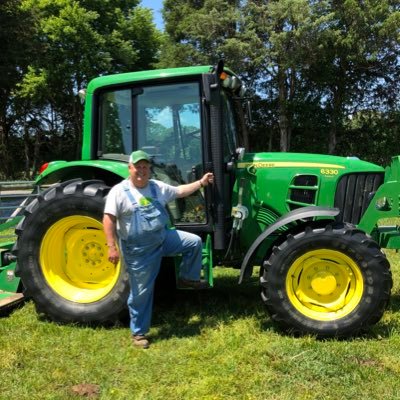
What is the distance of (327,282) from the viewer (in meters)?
4.09

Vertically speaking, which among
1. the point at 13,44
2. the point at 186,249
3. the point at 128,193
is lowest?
the point at 186,249

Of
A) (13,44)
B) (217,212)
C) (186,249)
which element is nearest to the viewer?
(186,249)

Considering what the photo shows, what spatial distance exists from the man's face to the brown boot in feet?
4.00

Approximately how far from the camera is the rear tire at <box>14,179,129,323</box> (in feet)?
14.2

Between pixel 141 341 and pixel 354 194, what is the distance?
2317 mm

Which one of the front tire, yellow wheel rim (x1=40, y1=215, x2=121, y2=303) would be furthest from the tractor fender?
yellow wheel rim (x1=40, y1=215, x2=121, y2=303)

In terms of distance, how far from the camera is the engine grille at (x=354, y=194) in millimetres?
4578

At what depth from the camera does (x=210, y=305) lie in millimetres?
4953

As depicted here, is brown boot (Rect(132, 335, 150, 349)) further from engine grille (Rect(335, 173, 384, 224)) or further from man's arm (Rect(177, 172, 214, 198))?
engine grille (Rect(335, 173, 384, 224))

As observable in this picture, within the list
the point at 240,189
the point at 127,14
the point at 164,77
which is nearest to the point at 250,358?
the point at 240,189

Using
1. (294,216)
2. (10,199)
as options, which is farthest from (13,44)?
(294,216)

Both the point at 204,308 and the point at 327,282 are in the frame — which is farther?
the point at 204,308

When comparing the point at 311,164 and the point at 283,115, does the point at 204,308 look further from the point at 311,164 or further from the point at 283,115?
the point at 283,115

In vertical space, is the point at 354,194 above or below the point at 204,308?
above
